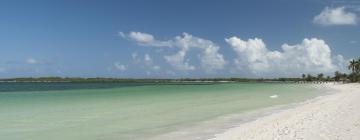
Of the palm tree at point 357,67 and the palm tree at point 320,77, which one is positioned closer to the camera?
the palm tree at point 357,67

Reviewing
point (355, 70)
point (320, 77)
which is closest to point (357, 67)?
point (355, 70)

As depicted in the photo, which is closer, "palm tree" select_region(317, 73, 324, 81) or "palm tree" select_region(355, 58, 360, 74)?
"palm tree" select_region(355, 58, 360, 74)

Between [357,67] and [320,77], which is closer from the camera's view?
[357,67]

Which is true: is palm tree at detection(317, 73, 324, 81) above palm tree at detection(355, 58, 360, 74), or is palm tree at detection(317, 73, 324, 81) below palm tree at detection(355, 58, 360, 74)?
below

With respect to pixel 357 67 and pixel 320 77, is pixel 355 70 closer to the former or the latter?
pixel 357 67

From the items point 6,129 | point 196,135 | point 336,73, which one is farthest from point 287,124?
point 336,73

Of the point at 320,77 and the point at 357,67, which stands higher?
the point at 357,67

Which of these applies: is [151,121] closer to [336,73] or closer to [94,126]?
[94,126]

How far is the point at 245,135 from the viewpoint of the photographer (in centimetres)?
1337

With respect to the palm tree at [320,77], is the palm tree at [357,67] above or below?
above

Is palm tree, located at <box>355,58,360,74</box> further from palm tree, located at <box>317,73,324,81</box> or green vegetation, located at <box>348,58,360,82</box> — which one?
palm tree, located at <box>317,73,324,81</box>

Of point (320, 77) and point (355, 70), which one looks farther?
point (320, 77)

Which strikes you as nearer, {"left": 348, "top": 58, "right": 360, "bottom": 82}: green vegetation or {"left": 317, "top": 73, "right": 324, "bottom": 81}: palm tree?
{"left": 348, "top": 58, "right": 360, "bottom": 82}: green vegetation

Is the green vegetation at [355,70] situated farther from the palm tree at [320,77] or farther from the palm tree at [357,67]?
the palm tree at [320,77]
